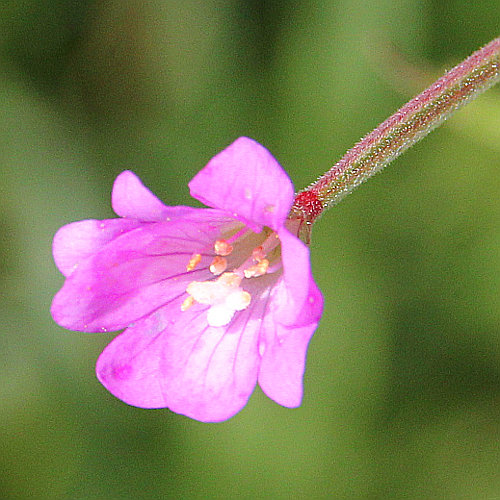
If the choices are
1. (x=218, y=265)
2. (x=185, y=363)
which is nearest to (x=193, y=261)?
(x=218, y=265)

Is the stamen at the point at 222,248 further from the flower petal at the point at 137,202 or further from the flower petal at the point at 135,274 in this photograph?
the flower petal at the point at 137,202

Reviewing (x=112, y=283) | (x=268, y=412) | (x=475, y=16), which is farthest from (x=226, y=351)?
(x=475, y=16)

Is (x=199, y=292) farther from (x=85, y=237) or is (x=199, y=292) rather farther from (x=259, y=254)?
(x=85, y=237)

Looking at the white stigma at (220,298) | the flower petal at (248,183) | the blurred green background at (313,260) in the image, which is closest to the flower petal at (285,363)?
the white stigma at (220,298)

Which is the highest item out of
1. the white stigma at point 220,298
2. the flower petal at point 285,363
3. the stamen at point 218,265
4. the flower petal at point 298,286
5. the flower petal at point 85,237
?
the flower petal at point 85,237

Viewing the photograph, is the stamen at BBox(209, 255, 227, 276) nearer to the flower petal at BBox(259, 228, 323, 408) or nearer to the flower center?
the flower center

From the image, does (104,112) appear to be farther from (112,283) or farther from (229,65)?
(112,283)
